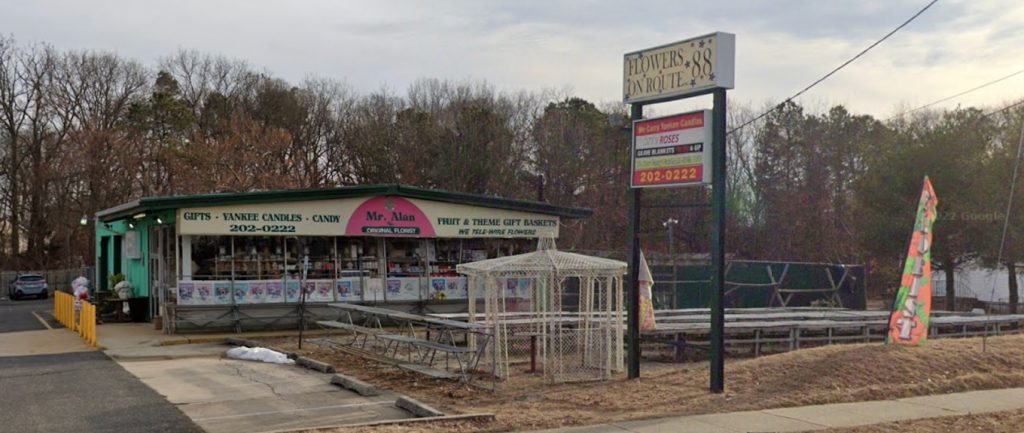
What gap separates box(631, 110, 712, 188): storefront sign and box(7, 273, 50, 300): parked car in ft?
146

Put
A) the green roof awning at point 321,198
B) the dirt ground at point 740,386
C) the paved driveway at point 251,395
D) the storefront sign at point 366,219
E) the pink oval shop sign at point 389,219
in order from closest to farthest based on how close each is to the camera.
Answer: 1. the paved driveway at point 251,395
2. the dirt ground at point 740,386
3. the green roof awning at point 321,198
4. the storefront sign at point 366,219
5. the pink oval shop sign at point 389,219

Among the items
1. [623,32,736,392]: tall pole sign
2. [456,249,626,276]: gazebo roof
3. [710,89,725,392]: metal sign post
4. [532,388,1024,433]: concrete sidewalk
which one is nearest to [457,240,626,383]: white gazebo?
[456,249,626,276]: gazebo roof

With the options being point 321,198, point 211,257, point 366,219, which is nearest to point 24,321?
point 211,257

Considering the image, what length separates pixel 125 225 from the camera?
2883 cm

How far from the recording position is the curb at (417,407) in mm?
A: 10948

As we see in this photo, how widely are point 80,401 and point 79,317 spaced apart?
41.2ft

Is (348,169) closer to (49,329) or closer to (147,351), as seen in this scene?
(49,329)

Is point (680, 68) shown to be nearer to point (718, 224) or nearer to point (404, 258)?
point (718, 224)

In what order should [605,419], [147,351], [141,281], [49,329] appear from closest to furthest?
[605,419], [147,351], [49,329], [141,281]

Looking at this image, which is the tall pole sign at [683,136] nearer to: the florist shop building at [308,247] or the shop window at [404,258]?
the florist shop building at [308,247]

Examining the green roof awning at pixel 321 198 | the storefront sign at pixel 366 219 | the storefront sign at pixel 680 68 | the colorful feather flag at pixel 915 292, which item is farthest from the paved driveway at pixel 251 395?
the colorful feather flag at pixel 915 292

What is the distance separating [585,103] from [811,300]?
29.0 meters

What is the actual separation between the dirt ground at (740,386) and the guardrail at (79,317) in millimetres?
8436

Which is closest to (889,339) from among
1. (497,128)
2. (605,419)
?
(605,419)
